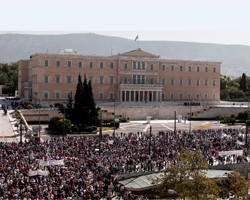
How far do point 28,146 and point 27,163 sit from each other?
659cm

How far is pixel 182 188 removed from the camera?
24094 mm

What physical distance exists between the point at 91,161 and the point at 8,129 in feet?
69.6

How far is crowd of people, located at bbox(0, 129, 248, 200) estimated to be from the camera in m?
26.0

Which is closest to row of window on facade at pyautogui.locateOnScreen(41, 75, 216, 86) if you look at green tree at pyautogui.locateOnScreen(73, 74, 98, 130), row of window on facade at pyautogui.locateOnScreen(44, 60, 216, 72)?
row of window on facade at pyautogui.locateOnScreen(44, 60, 216, 72)

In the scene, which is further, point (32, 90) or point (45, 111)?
point (32, 90)

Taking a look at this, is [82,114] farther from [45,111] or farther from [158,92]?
[158,92]

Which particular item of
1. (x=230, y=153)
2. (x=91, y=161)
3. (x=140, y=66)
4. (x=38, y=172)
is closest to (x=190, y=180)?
(x=38, y=172)

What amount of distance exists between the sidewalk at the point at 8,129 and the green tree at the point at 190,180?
76.4ft

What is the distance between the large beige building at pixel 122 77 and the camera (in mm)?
78062

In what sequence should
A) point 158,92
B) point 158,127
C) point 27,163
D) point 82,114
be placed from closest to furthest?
1. point 27,163
2. point 82,114
3. point 158,127
4. point 158,92

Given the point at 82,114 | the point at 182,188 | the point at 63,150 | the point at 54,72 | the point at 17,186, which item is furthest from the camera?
the point at 54,72

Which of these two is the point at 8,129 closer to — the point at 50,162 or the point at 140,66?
the point at 50,162

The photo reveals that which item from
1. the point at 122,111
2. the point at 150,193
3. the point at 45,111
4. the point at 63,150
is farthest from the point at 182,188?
the point at 122,111

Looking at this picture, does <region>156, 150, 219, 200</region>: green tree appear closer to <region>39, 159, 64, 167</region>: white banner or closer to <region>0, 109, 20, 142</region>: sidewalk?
<region>39, 159, 64, 167</region>: white banner
